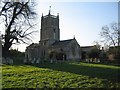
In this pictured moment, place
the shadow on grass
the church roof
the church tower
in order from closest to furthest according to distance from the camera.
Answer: the shadow on grass
the church roof
the church tower

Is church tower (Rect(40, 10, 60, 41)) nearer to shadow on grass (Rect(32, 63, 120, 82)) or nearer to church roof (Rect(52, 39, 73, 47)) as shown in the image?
church roof (Rect(52, 39, 73, 47))

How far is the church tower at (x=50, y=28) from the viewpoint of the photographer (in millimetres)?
93188

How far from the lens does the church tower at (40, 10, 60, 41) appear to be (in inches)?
3669

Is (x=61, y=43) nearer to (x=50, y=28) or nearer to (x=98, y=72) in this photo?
(x=50, y=28)

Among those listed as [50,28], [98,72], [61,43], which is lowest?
[98,72]

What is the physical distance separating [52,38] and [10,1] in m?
58.1

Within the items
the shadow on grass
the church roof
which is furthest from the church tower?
the shadow on grass

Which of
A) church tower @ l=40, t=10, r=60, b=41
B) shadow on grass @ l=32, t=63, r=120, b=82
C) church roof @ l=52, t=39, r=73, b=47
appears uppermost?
church tower @ l=40, t=10, r=60, b=41

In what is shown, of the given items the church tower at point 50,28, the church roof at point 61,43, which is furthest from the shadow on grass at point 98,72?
the church tower at point 50,28

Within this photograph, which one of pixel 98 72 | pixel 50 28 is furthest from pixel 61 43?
pixel 98 72

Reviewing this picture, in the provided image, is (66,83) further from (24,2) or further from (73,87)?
(24,2)

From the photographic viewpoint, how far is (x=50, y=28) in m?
93.1

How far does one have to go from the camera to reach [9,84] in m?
17.0

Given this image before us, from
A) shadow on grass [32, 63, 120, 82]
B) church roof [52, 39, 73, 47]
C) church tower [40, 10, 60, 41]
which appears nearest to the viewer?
shadow on grass [32, 63, 120, 82]
